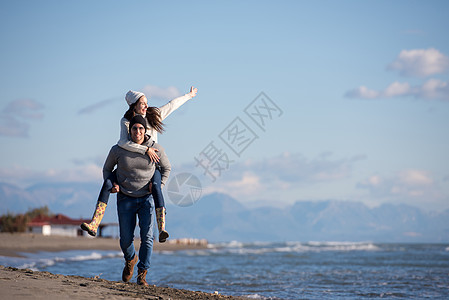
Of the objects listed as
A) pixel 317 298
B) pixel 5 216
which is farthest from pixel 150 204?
pixel 5 216

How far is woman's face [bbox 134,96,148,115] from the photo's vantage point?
6.21 meters

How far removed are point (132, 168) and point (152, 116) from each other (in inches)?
25.9

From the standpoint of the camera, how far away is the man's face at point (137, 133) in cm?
605

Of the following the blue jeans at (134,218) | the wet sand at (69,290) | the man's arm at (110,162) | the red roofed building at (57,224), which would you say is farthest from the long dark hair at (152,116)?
the red roofed building at (57,224)

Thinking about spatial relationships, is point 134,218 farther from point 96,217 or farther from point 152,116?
point 152,116

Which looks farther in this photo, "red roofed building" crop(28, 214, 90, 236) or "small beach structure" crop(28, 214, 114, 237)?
"red roofed building" crop(28, 214, 90, 236)

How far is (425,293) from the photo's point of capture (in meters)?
13.2

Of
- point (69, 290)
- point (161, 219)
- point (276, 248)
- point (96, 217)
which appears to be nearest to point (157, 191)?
point (161, 219)

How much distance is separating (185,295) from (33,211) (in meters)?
59.4

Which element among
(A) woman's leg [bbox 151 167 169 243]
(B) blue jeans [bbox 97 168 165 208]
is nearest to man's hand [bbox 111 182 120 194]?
(B) blue jeans [bbox 97 168 165 208]

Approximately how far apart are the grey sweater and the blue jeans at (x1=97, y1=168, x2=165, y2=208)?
0.17 ft

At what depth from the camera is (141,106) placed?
621cm

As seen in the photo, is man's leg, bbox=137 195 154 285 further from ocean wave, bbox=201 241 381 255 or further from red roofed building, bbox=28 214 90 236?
red roofed building, bbox=28 214 90 236

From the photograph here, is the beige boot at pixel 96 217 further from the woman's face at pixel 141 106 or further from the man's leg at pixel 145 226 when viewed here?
the woman's face at pixel 141 106
